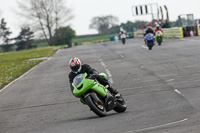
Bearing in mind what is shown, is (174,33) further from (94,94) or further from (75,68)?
(94,94)

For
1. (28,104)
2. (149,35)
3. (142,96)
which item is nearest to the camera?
(142,96)

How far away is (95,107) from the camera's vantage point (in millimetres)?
9297

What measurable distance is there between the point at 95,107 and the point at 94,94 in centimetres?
29

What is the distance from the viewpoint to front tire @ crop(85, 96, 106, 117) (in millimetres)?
9242

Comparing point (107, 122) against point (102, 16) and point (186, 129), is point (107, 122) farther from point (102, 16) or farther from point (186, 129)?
point (102, 16)

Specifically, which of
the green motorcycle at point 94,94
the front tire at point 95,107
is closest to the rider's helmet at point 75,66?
the green motorcycle at point 94,94

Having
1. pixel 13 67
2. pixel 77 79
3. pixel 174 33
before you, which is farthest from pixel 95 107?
pixel 174 33

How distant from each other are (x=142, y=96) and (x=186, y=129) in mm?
5134

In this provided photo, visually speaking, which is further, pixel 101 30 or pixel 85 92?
pixel 101 30

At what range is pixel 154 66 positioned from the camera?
20.5 m

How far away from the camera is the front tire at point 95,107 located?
30.3 feet

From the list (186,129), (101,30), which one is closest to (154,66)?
(186,129)

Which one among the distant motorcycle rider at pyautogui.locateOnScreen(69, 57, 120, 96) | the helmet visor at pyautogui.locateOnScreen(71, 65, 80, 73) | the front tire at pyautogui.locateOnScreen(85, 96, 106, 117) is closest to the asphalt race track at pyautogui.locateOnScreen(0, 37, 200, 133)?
the front tire at pyautogui.locateOnScreen(85, 96, 106, 117)

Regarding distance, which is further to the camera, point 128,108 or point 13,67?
point 13,67
